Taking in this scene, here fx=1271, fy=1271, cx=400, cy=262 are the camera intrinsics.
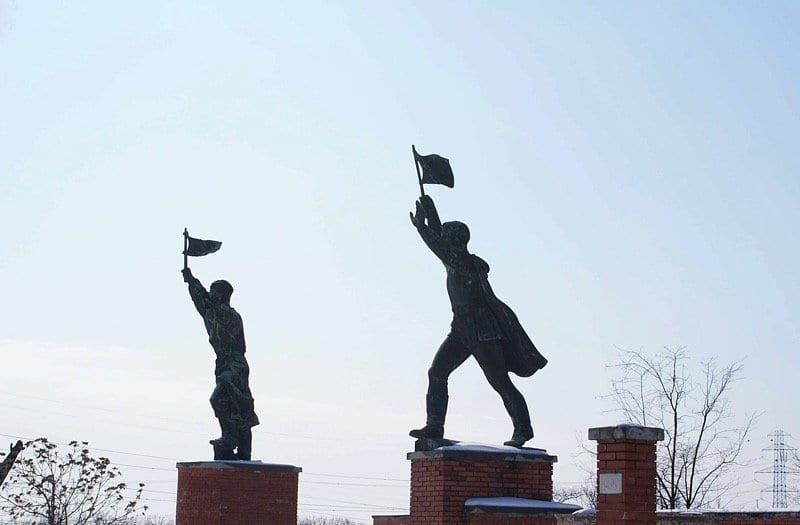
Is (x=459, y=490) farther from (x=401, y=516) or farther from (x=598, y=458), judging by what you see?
(x=401, y=516)

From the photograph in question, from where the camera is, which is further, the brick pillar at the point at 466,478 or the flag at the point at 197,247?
the flag at the point at 197,247

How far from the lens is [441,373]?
1533 cm

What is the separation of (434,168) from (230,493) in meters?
5.71

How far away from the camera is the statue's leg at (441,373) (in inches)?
597

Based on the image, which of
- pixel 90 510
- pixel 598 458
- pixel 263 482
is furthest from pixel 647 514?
pixel 90 510

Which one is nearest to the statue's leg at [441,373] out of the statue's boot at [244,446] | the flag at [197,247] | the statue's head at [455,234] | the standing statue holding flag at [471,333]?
the standing statue holding flag at [471,333]

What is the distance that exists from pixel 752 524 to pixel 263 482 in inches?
267

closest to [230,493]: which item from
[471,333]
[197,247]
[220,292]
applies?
[220,292]

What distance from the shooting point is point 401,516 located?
2353 centimetres

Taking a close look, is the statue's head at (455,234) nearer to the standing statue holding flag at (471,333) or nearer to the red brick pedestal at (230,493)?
the standing statue holding flag at (471,333)

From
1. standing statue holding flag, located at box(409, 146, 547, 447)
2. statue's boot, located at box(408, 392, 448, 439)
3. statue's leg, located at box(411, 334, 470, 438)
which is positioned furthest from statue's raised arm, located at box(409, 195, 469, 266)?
statue's boot, located at box(408, 392, 448, 439)

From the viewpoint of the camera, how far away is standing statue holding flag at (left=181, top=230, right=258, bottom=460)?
61.2 ft

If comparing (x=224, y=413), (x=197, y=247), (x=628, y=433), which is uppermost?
(x=197, y=247)

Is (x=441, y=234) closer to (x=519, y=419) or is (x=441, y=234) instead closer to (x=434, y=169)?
(x=434, y=169)
